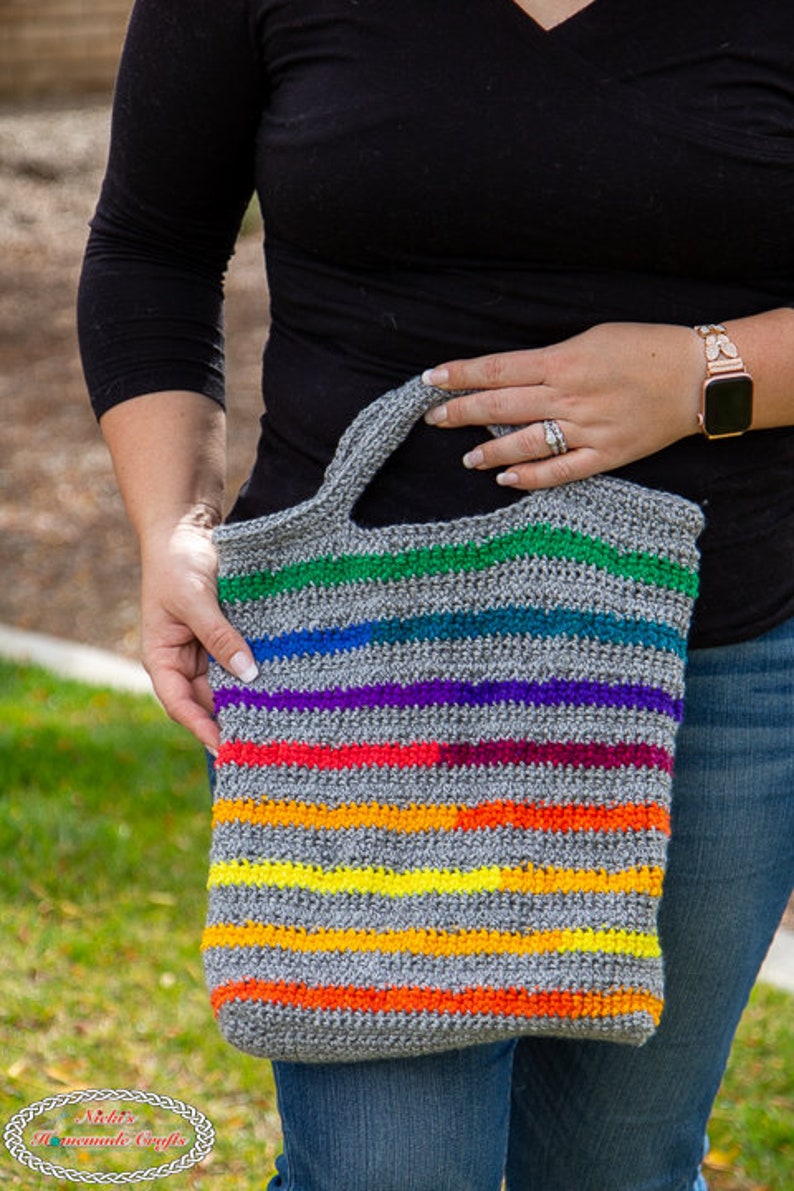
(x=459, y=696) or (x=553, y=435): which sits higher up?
(x=553, y=435)

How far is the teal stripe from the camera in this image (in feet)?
4.53

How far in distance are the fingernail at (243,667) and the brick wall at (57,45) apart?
1144cm

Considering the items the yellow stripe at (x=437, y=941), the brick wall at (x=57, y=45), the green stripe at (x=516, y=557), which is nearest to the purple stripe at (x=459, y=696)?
the green stripe at (x=516, y=557)

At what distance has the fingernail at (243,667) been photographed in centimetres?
143

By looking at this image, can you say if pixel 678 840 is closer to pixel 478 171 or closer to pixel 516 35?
pixel 478 171

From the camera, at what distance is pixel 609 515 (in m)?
1.41

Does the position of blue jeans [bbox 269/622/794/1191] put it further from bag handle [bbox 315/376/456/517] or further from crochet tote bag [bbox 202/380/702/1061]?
bag handle [bbox 315/376/456/517]

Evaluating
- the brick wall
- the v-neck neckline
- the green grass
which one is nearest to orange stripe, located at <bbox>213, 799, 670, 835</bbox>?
the v-neck neckline

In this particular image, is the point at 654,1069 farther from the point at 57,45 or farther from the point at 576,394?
the point at 57,45

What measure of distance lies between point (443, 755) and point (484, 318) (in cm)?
42

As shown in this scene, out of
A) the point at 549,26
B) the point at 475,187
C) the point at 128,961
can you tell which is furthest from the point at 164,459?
the point at 128,961

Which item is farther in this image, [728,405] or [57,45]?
[57,45]

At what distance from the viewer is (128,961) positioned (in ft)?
10.6

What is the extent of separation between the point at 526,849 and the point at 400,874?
12 cm
